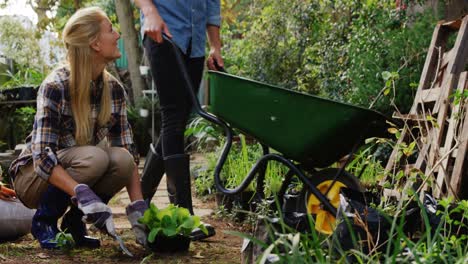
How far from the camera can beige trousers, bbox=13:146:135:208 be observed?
114 inches

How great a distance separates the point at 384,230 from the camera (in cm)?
213

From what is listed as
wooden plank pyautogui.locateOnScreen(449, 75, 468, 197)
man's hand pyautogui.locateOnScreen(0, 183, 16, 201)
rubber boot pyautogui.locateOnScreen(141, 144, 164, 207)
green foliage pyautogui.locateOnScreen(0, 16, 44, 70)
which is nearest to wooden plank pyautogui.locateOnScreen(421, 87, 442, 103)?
wooden plank pyautogui.locateOnScreen(449, 75, 468, 197)

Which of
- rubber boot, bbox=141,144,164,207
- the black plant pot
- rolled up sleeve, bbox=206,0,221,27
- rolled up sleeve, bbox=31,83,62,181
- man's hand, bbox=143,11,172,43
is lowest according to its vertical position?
the black plant pot

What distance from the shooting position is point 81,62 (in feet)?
9.61

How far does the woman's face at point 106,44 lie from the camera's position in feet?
9.73

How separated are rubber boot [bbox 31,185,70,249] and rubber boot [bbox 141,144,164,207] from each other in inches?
18.9

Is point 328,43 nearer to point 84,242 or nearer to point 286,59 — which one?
point 286,59

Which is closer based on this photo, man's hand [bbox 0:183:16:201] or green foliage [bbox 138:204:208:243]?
green foliage [bbox 138:204:208:243]

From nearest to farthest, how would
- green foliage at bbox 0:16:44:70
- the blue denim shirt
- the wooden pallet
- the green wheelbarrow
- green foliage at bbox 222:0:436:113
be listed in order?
the green wheelbarrow
the wooden pallet
the blue denim shirt
green foliage at bbox 222:0:436:113
green foliage at bbox 0:16:44:70

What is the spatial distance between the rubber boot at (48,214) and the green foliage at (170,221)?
375 millimetres

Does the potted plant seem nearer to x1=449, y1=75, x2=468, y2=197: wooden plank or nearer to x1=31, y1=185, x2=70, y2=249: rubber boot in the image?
x1=31, y1=185, x2=70, y2=249: rubber boot

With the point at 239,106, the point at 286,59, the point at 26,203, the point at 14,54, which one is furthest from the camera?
the point at 14,54

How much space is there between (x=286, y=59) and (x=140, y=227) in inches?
173

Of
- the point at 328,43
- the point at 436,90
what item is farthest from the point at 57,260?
the point at 328,43
